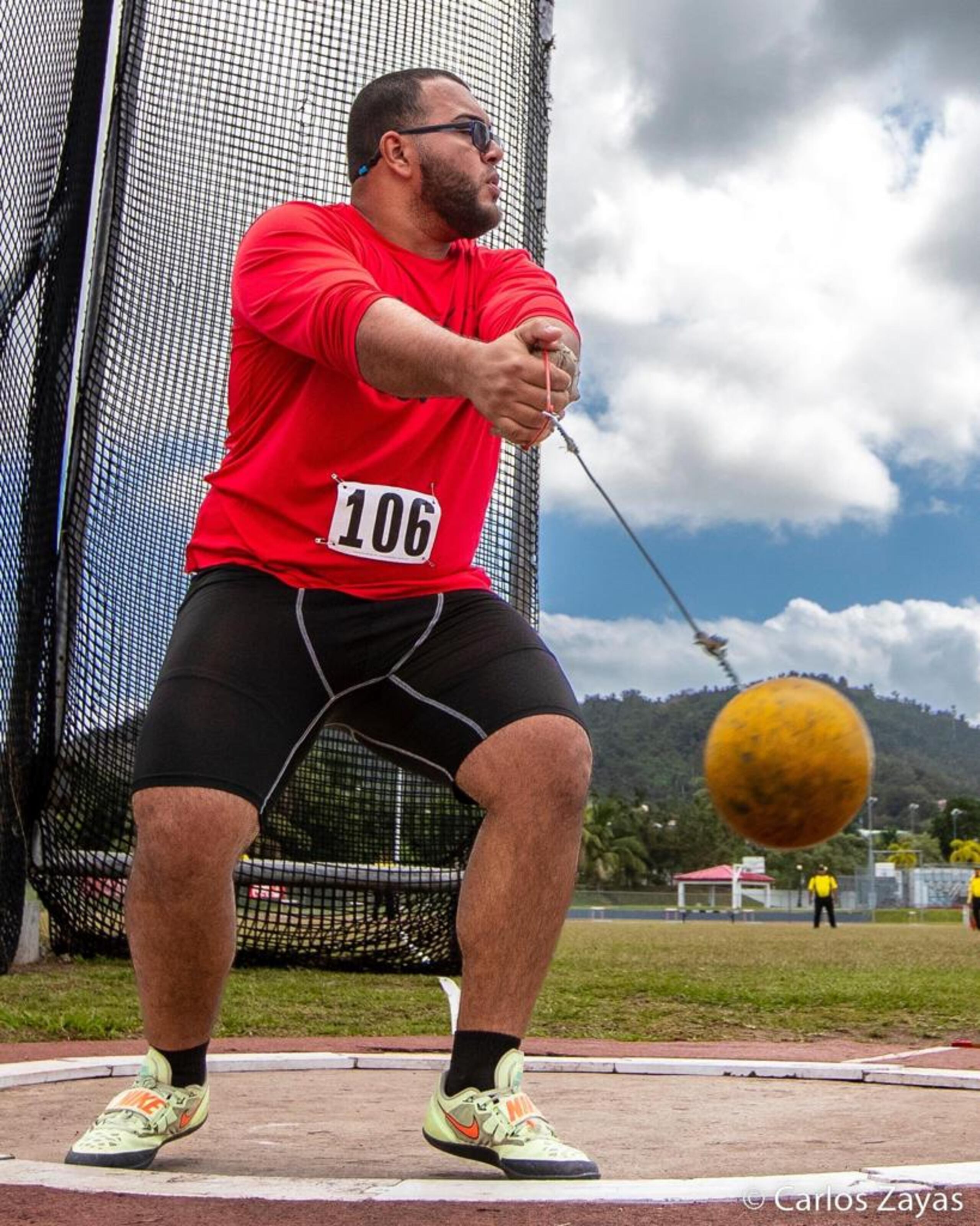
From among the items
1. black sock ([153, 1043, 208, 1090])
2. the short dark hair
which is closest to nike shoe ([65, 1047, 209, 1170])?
black sock ([153, 1043, 208, 1090])

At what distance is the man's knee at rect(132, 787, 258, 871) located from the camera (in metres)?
2.71

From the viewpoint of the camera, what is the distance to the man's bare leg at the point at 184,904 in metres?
2.71

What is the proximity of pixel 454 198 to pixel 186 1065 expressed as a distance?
6.36 ft

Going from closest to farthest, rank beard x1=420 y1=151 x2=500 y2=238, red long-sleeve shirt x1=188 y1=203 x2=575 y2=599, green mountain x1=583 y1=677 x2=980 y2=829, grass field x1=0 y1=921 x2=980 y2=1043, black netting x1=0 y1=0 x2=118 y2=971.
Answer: red long-sleeve shirt x1=188 y1=203 x2=575 y2=599 → beard x1=420 y1=151 x2=500 y2=238 → grass field x1=0 y1=921 x2=980 y2=1043 → black netting x1=0 y1=0 x2=118 y2=971 → green mountain x1=583 y1=677 x2=980 y2=829

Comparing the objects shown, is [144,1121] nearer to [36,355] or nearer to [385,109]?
[385,109]

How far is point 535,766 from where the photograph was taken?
110 inches

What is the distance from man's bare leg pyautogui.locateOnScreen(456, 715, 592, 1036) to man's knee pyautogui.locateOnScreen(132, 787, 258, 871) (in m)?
0.49

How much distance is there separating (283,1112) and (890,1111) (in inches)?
65.6

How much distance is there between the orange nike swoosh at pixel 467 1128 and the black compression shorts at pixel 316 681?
2.23 ft

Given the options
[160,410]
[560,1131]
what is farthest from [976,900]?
[560,1131]

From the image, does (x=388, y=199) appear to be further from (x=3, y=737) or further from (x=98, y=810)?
(x=98, y=810)

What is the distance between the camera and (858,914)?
53469 mm

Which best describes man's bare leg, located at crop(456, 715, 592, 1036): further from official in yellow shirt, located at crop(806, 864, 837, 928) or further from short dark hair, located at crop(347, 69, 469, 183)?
official in yellow shirt, located at crop(806, 864, 837, 928)

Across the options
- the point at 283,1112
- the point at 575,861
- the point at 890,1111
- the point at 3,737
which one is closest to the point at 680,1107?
the point at 890,1111
